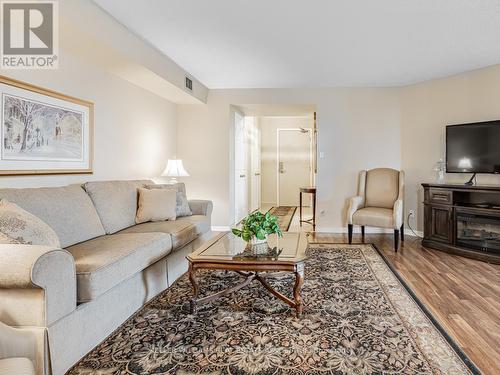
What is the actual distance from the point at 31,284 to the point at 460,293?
10.1 ft

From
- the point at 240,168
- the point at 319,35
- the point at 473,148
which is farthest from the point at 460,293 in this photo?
the point at 240,168

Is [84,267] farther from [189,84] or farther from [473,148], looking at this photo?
[473,148]

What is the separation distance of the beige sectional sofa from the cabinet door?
304 cm

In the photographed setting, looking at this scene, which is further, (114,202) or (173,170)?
(173,170)

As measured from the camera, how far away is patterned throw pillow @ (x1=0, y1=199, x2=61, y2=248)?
1.80 metres

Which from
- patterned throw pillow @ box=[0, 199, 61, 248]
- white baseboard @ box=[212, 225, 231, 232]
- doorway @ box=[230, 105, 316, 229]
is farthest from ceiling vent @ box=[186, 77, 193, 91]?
doorway @ box=[230, 105, 316, 229]

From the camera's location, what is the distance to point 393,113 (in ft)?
17.7

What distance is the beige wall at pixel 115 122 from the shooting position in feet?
9.91

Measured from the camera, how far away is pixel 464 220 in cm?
414

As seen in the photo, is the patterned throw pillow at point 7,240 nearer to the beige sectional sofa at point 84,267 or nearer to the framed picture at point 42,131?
the beige sectional sofa at point 84,267

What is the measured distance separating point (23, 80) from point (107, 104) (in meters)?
1.15

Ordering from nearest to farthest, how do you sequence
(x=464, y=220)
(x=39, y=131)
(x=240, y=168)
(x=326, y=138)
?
(x=39, y=131)
(x=464, y=220)
(x=326, y=138)
(x=240, y=168)

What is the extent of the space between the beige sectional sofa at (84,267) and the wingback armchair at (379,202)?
2.27m

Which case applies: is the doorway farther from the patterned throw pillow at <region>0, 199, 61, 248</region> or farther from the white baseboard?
the patterned throw pillow at <region>0, 199, 61, 248</region>
